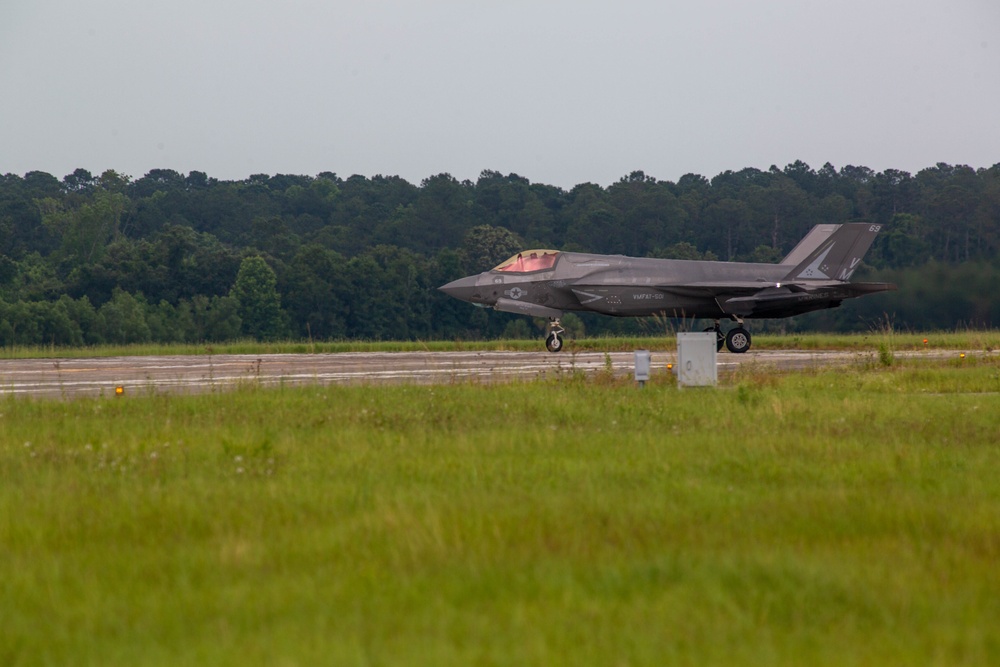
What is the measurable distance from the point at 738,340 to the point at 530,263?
18.6 ft

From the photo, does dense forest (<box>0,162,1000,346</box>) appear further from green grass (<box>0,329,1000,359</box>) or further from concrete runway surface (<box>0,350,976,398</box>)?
concrete runway surface (<box>0,350,976,398</box>)

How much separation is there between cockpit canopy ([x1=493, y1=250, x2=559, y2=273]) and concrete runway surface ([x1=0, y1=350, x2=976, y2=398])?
2.30 metres

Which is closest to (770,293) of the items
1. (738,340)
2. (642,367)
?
(738,340)

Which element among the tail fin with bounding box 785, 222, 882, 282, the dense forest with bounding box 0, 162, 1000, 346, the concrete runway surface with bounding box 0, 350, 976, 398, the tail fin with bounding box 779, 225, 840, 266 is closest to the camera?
the concrete runway surface with bounding box 0, 350, 976, 398

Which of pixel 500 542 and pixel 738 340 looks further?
pixel 738 340

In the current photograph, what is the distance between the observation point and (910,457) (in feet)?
27.3

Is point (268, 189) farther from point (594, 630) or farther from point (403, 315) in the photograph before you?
point (594, 630)

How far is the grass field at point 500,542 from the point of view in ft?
13.5

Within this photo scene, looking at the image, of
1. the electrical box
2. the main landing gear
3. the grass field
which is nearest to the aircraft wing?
the main landing gear

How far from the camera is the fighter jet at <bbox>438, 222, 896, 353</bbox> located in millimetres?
27594

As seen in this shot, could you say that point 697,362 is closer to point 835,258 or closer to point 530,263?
point 530,263

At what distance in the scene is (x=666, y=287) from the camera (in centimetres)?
2783

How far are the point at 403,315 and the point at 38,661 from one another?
6365 centimetres

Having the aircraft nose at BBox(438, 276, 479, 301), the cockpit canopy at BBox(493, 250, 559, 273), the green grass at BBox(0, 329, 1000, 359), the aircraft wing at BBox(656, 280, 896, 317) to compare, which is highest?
the cockpit canopy at BBox(493, 250, 559, 273)
